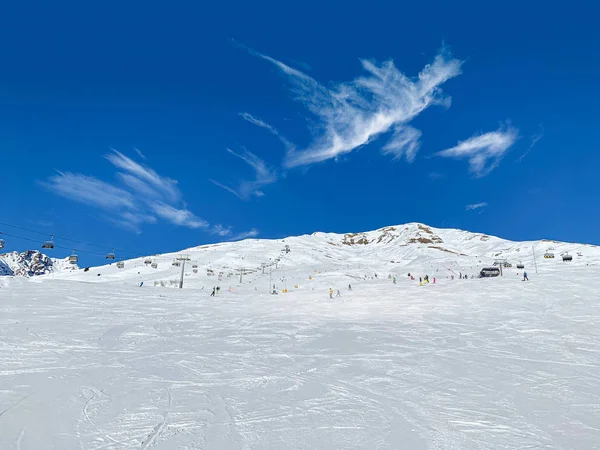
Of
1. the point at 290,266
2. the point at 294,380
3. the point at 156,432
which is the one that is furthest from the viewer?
the point at 290,266

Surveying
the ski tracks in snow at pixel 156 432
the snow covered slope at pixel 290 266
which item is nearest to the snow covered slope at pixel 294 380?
the ski tracks in snow at pixel 156 432

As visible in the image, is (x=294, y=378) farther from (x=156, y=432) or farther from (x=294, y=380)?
(x=156, y=432)

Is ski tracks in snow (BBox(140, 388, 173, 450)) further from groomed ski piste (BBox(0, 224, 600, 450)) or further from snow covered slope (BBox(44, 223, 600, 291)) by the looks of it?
snow covered slope (BBox(44, 223, 600, 291))

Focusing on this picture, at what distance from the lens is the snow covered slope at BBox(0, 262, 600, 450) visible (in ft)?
18.8

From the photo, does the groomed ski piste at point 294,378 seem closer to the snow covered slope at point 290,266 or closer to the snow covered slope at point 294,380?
the snow covered slope at point 294,380

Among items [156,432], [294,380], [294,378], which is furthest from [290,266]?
[156,432]

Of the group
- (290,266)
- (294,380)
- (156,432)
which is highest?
(290,266)

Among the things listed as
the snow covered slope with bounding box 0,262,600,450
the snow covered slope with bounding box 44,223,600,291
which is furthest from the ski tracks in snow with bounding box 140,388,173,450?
the snow covered slope with bounding box 44,223,600,291

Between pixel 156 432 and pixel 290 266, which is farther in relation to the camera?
pixel 290 266

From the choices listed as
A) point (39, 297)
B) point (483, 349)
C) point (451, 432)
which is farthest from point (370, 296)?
point (451, 432)

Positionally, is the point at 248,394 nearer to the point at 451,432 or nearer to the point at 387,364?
the point at 451,432

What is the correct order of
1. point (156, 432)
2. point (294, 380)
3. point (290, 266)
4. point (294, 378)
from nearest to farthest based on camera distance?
point (156, 432) → point (294, 380) → point (294, 378) → point (290, 266)

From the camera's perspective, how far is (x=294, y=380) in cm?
894

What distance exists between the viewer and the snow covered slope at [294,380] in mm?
5727
